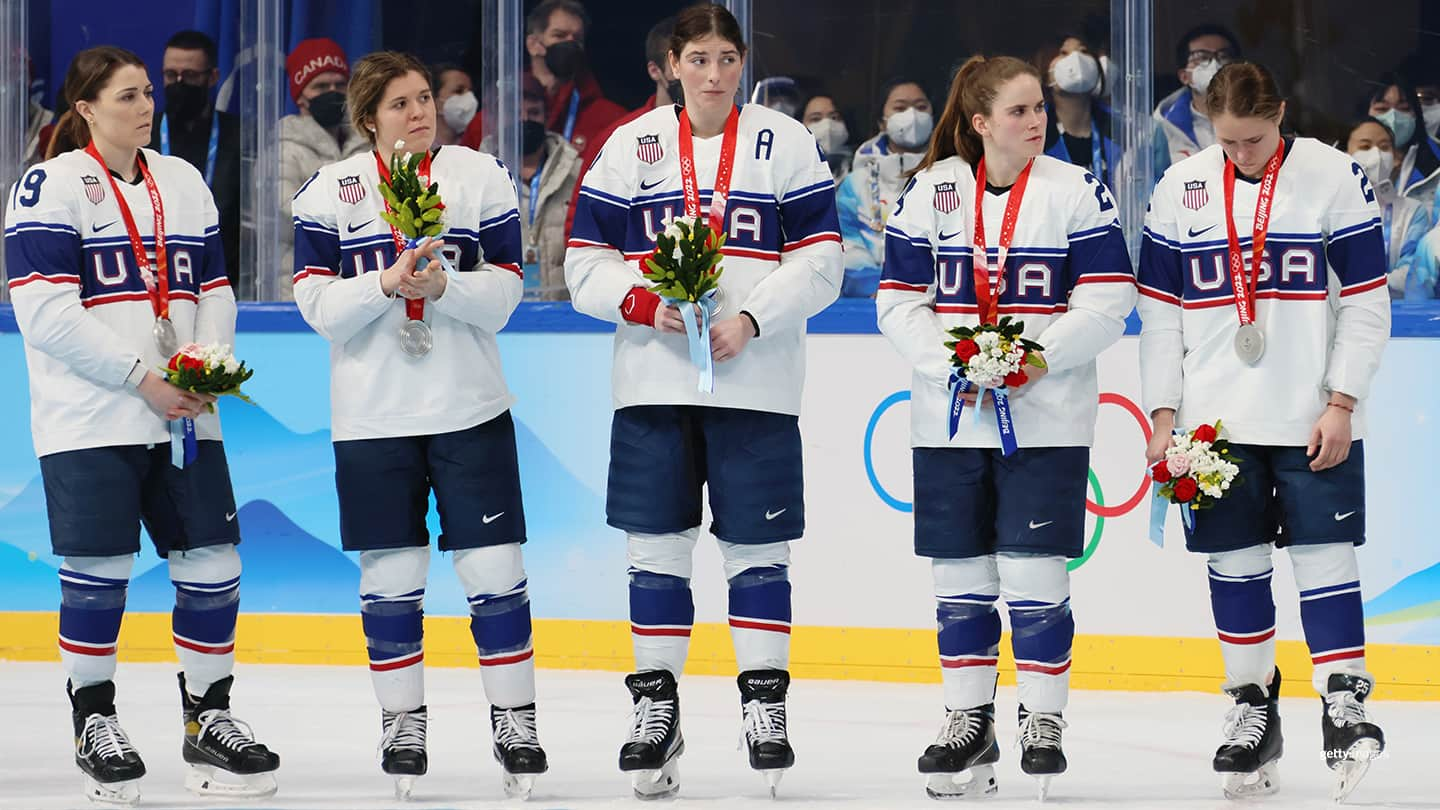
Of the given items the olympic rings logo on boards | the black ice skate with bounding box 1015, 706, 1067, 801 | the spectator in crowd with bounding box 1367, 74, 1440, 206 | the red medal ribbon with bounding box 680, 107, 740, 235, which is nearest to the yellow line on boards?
the olympic rings logo on boards

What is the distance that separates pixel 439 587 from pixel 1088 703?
217 cm

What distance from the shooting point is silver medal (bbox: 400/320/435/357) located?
159 inches

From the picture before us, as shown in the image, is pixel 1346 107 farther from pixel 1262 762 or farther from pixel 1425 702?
pixel 1262 762

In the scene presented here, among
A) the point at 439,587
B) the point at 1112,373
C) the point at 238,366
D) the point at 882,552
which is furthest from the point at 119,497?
the point at 1112,373

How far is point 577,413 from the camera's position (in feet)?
19.9

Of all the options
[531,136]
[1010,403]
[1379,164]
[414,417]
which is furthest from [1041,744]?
[531,136]

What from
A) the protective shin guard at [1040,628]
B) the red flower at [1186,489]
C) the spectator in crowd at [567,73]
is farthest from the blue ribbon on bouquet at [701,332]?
the spectator in crowd at [567,73]

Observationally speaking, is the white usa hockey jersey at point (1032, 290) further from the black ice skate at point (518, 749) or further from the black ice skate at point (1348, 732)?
the black ice skate at point (518, 749)

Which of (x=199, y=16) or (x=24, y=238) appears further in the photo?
(x=199, y=16)

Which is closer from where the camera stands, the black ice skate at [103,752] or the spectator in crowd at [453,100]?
the black ice skate at [103,752]

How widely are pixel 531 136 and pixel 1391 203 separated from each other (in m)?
3.04

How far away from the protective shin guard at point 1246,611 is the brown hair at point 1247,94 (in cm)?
95

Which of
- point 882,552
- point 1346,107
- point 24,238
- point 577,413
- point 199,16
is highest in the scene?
point 199,16

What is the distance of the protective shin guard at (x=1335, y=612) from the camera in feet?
13.0
